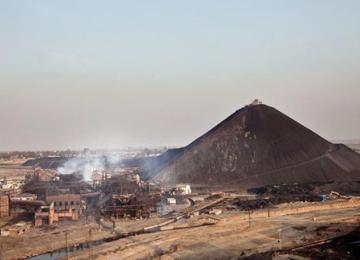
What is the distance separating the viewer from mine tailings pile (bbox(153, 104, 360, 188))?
190 ft

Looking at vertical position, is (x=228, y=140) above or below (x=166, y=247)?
above

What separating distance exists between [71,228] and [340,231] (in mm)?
18813

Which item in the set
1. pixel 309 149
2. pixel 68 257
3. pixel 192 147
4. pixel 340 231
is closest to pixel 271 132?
pixel 309 149

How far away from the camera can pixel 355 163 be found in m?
63.5

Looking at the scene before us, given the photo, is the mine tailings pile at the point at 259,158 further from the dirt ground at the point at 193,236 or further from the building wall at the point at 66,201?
the building wall at the point at 66,201

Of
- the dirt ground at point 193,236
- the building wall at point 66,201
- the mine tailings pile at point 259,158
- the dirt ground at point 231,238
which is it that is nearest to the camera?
the dirt ground at point 231,238

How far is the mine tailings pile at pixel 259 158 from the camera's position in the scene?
5778 centimetres

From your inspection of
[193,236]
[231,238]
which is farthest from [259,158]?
[193,236]

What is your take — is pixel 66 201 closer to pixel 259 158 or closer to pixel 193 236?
pixel 193 236

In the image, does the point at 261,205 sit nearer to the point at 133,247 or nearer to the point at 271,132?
the point at 133,247

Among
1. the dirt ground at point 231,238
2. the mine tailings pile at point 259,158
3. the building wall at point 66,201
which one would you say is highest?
the mine tailings pile at point 259,158

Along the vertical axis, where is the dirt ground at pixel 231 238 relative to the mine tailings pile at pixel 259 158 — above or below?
below

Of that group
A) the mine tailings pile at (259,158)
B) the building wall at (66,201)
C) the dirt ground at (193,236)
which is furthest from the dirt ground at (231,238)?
A: the mine tailings pile at (259,158)

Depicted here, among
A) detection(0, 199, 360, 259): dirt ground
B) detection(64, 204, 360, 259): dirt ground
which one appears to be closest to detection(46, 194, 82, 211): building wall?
detection(0, 199, 360, 259): dirt ground
